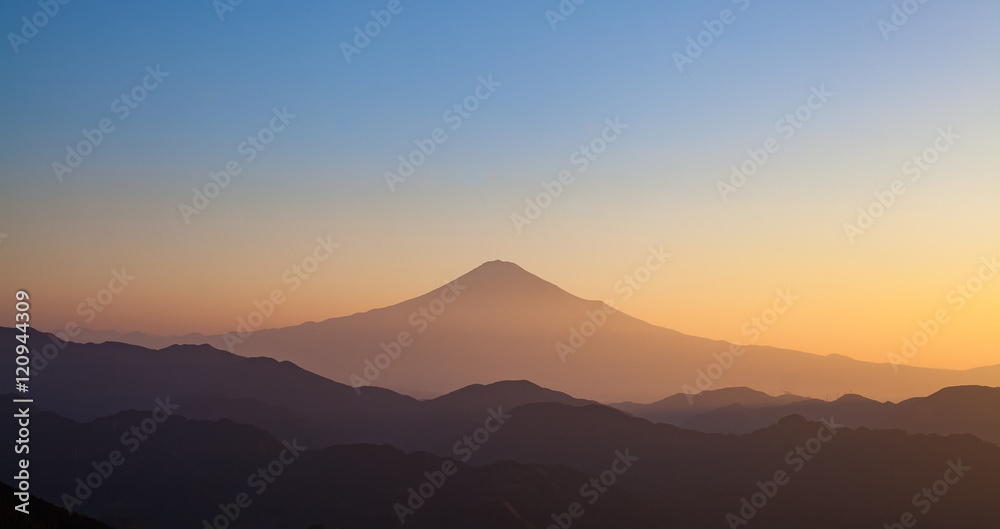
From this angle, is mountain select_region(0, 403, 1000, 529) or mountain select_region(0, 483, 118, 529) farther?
mountain select_region(0, 403, 1000, 529)

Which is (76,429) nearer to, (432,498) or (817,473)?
(432,498)

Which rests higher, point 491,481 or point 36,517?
point 491,481

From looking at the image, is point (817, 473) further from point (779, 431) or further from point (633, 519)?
point (633, 519)

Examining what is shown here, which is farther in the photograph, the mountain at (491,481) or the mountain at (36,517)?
the mountain at (491,481)

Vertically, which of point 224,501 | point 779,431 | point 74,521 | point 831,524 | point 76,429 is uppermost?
point 779,431

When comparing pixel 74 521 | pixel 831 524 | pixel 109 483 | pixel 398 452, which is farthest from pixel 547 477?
pixel 74 521

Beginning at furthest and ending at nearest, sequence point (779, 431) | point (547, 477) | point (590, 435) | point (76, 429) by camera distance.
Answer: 1. point (590, 435)
2. point (779, 431)
3. point (76, 429)
4. point (547, 477)

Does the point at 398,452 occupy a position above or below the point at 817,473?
below

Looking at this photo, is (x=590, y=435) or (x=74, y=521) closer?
(x=74, y=521)

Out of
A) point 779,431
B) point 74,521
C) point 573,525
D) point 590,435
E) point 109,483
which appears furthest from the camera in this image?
point 590,435

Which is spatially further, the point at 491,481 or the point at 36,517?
the point at 491,481
